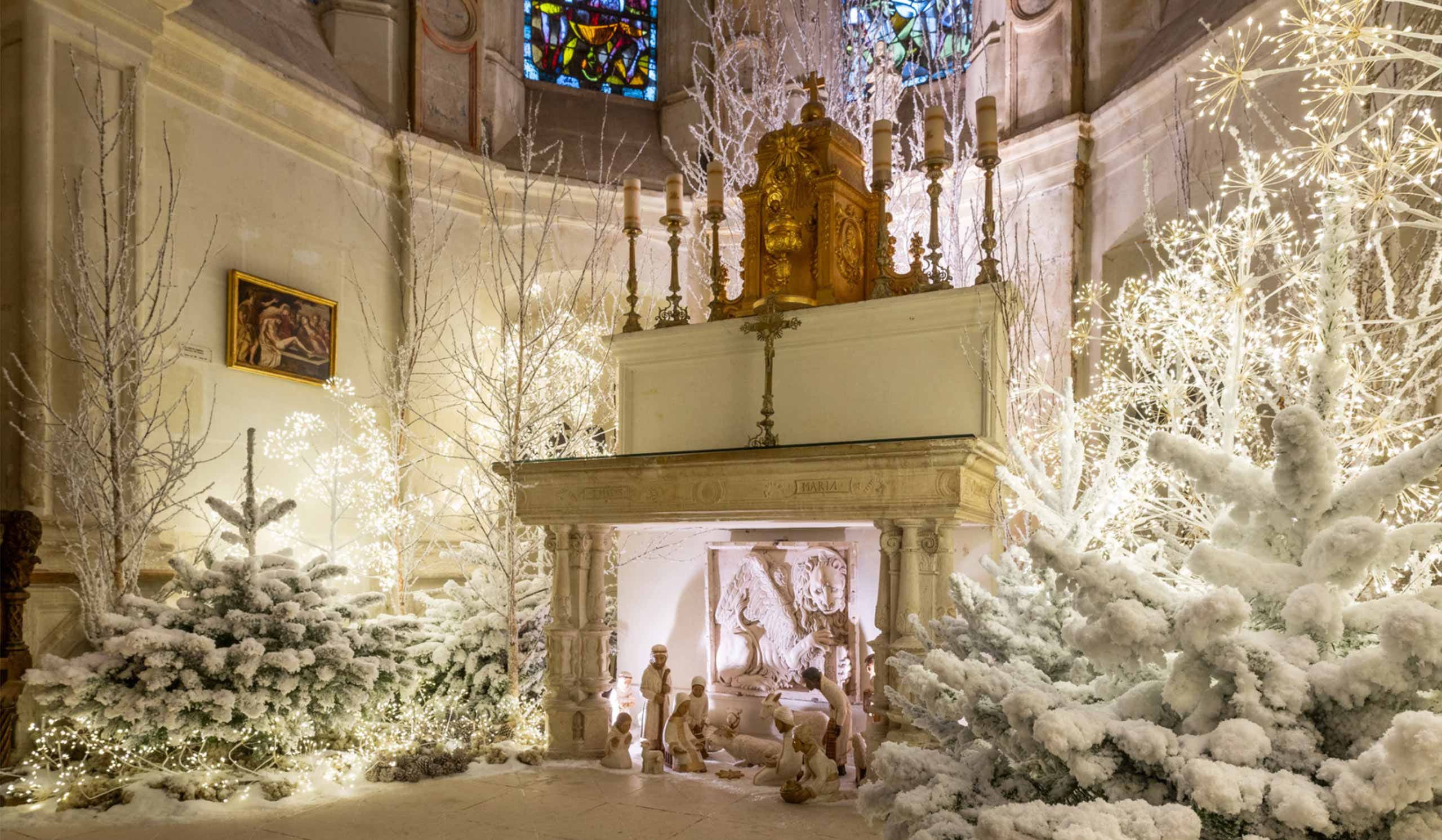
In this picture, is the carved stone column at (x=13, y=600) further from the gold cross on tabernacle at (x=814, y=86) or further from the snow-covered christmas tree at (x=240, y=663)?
the gold cross on tabernacle at (x=814, y=86)

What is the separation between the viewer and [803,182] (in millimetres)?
7184

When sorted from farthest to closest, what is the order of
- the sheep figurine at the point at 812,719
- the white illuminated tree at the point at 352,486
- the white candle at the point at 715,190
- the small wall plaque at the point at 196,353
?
the white illuminated tree at the point at 352,486 < the small wall plaque at the point at 196,353 < the white candle at the point at 715,190 < the sheep figurine at the point at 812,719

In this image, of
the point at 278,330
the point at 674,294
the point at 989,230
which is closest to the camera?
the point at 989,230

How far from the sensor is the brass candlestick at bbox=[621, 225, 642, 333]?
24.5ft

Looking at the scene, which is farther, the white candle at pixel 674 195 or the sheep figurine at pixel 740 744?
the white candle at pixel 674 195

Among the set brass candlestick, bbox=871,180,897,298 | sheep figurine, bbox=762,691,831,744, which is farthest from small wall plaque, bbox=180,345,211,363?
brass candlestick, bbox=871,180,897,298

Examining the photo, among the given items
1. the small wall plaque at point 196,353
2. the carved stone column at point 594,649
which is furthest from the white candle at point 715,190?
the small wall plaque at point 196,353

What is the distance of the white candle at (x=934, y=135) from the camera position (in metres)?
6.18

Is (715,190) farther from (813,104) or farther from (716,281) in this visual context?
(813,104)

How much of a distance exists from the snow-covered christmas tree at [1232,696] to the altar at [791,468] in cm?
303

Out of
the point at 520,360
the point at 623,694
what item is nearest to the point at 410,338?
the point at 520,360

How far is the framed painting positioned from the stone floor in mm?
5274

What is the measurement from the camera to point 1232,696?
8.14 ft

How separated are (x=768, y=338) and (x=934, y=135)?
1.80 meters
